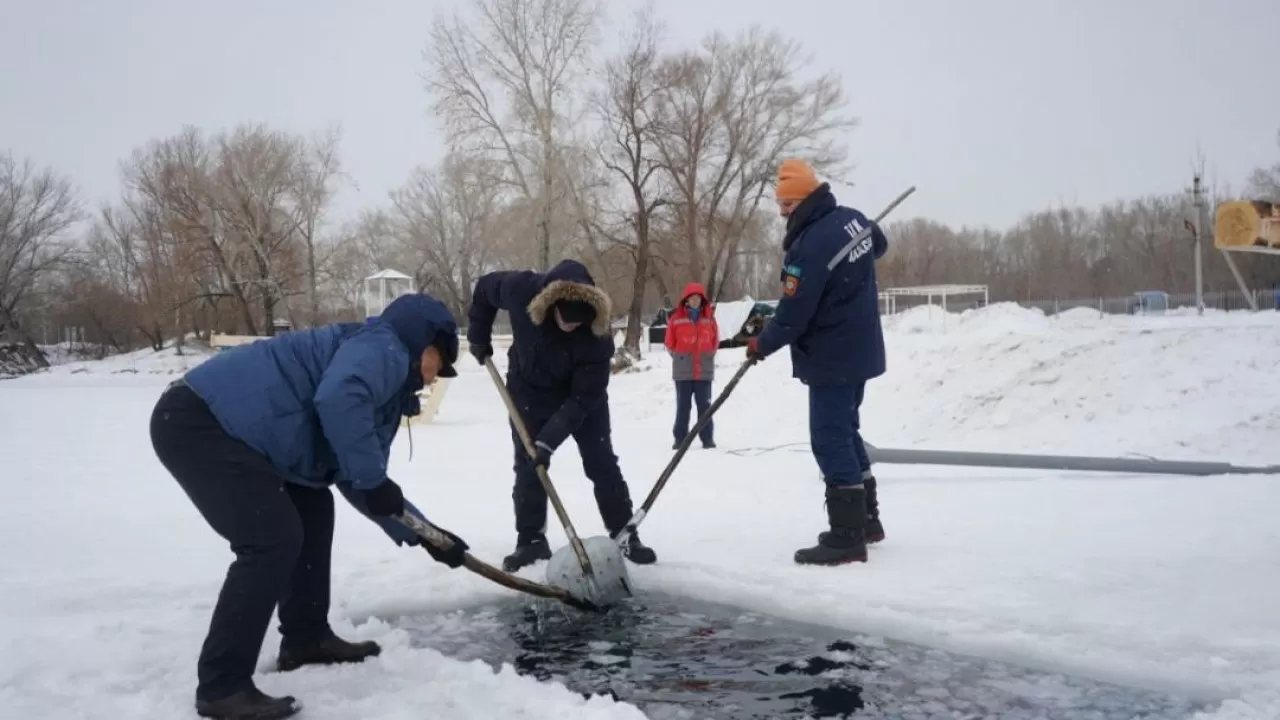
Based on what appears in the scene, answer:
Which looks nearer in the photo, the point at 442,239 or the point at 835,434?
the point at 835,434

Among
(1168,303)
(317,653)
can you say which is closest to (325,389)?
(317,653)

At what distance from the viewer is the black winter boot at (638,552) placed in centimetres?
474

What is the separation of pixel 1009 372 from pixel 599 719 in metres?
9.05

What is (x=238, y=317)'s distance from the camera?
42.7m

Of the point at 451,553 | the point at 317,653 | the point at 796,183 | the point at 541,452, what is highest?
the point at 796,183

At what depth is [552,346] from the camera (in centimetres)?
474

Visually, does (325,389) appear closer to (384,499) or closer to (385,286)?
(384,499)

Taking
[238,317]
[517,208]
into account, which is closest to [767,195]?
[517,208]

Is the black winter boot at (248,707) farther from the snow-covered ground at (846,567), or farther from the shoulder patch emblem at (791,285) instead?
the shoulder patch emblem at (791,285)

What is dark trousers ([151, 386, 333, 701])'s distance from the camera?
2.88 metres

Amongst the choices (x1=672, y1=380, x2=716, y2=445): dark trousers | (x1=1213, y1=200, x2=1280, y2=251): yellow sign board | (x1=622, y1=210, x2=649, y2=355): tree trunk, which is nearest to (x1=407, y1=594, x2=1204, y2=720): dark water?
(x1=1213, y1=200, x2=1280, y2=251): yellow sign board

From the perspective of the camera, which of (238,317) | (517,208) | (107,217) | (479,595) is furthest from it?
(107,217)

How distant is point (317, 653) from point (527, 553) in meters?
1.45

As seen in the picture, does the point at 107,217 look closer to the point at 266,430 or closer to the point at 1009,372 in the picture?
the point at 1009,372
